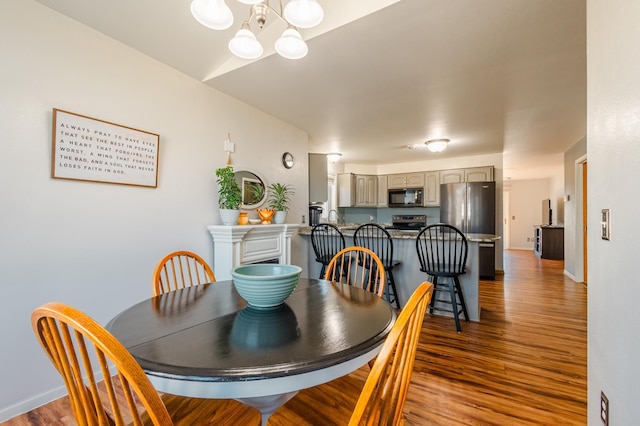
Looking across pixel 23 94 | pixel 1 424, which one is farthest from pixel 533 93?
pixel 1 424

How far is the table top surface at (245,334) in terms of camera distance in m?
0.76

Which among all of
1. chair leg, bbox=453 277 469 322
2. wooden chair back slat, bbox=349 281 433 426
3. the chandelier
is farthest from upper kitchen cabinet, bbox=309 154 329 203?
wooden chair back slat, bbox=349 281 433 426

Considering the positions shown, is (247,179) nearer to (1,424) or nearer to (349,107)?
(349,107)

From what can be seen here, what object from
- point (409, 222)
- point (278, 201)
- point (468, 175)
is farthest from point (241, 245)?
point (468, 175)

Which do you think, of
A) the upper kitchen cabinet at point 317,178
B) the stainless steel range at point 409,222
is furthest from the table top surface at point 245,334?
the stainless steel range at point 409,222

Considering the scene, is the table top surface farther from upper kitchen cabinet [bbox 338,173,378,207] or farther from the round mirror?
upper kitchen cabinet [bbox 338,173,378,207]

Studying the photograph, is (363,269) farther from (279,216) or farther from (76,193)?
(76,193)

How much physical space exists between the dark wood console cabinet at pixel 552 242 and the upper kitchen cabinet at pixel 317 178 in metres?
5.88

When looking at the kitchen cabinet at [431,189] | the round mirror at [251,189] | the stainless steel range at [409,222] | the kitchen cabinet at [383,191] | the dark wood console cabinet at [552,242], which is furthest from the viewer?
the dark wood console cabinet at [552,242]

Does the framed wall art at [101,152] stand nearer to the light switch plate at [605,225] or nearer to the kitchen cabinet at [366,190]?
the light switch plate at [605,225]

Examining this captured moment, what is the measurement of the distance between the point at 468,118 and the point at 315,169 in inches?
88.1

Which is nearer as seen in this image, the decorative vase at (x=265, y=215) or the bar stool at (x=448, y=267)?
the bar stool at (x=448, y=267)

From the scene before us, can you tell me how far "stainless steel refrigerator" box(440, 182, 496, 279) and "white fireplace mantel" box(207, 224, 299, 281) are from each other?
11.5ft

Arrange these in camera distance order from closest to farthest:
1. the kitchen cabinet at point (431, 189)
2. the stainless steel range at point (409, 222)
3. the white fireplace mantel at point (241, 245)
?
the white fireplace mantel at point (241, 245) → the kitchen cabinet at point (431, 189) → the stainless steel range at point (409, 222)
